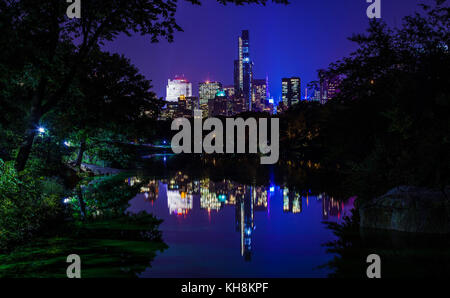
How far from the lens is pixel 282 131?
268ft

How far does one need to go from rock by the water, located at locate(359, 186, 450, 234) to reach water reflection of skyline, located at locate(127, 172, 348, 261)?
9.01ft

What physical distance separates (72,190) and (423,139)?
1758cm

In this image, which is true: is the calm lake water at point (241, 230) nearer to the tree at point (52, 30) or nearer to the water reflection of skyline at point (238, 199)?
the water reflection of skyline at point (238, 199)

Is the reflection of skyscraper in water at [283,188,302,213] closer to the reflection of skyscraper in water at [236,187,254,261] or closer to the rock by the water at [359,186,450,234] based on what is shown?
the reflection of skyscraper in water at [236,187,254,261]

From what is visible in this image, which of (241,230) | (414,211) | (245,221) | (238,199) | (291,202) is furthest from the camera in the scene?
(238,199)

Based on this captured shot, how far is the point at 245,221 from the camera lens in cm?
1436

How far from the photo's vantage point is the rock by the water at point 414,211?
11086 mm

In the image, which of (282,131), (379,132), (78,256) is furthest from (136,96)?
(282,131)

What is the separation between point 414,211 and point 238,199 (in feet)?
30.0

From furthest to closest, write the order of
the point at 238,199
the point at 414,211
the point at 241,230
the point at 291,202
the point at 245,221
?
the point at 238,199, the point at 291,202, the point at 245,221, the point at 241,230, the point at 414,211

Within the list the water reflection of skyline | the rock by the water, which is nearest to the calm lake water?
the water reflection of skyline

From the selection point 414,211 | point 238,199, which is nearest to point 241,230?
point 414,211

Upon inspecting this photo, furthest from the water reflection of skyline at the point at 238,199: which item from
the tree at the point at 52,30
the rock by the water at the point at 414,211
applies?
the tree at the point at 52,30

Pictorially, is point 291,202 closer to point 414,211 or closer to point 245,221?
point 245,221
